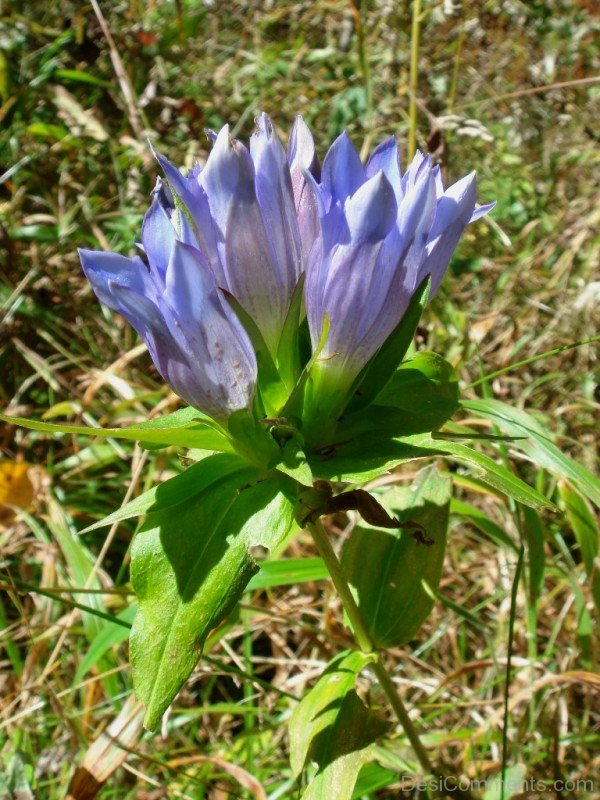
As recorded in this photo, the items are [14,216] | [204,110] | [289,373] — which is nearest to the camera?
[289,373]

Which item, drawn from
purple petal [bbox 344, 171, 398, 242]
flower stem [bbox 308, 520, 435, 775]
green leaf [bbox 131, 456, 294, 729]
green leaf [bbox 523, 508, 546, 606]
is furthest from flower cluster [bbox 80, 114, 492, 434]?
green leaf [bbox 523, 508, 546, 606]

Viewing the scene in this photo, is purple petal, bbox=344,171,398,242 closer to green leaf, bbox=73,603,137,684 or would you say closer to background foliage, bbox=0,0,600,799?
background foliage, bbox=0,0,600,799

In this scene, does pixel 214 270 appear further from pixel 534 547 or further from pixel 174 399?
pixel 174 399

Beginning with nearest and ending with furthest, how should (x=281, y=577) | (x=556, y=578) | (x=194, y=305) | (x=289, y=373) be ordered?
1. (x=194, y=305)
2. (x=289, y=373)
3. (x=281, y=577)
4. (x=556, y=578)

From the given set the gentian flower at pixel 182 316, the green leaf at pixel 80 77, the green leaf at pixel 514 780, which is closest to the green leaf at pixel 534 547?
the green leaf at pixel 514 780

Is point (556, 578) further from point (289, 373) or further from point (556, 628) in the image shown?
point (289, 373)

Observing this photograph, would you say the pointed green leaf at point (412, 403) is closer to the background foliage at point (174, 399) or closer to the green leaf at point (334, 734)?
the background foliage at point (174, 399)

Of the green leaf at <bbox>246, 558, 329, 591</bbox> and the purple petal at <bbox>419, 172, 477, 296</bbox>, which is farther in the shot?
the green leaf at <bbox>246, 558, 329, 591</bbox>

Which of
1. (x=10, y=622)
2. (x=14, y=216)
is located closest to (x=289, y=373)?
(x=10, y=622)
